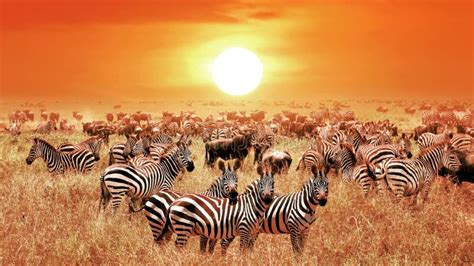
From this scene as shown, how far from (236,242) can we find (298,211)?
1.64 meters

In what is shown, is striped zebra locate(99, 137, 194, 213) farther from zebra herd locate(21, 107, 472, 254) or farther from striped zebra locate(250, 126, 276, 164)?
striped zebra locate(250, 126, 276, 164)

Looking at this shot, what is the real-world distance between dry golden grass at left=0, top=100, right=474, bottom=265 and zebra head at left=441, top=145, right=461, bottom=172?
75 cm

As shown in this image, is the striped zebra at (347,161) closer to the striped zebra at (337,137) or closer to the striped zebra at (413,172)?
the striped zebra at (413,172)

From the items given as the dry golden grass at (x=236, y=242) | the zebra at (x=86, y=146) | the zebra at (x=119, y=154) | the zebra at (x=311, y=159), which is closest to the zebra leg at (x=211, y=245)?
the dry golden grass at (x=236, y=242)

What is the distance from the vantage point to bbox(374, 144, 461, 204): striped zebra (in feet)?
39.3

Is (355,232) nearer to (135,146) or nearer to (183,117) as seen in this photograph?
(135,146)

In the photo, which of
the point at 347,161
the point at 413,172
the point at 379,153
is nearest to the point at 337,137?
the point at 379,153

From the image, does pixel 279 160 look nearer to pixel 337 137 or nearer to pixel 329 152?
pixel 329 152

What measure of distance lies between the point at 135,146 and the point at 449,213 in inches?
380

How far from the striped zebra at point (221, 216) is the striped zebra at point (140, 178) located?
2832 millimetres

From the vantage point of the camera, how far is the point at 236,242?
991cm

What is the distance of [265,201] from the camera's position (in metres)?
8.50

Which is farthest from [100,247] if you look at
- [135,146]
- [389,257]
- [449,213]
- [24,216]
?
[135,146]

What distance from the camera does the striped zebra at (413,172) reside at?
12.0 meters
